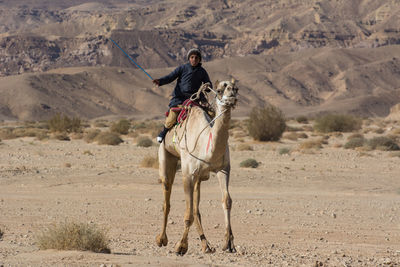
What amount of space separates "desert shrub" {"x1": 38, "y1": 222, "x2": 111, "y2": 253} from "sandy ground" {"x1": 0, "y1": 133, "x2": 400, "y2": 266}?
0.69ft

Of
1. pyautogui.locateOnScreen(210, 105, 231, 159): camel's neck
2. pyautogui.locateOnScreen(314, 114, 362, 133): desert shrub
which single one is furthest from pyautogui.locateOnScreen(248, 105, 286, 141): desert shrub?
pyautogui.locateOnScreen(210, 105, 231, 159): camel's neck

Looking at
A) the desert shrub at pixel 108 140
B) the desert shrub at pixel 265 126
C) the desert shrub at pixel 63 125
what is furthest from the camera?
the desert shrub at pixel 63 125

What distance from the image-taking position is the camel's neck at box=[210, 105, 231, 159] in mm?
8055

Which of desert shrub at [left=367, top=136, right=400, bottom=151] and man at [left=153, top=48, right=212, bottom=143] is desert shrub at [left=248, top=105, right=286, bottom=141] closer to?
desert shrub at [left=367, top=136, right=400, bottom=151]

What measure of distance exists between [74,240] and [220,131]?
8.22 ft

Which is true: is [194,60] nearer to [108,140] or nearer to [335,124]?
[108,140]

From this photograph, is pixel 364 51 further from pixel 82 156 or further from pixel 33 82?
pixel 82 156

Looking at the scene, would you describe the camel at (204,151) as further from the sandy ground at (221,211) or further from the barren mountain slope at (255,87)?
the barren mountain slope at (255,87)

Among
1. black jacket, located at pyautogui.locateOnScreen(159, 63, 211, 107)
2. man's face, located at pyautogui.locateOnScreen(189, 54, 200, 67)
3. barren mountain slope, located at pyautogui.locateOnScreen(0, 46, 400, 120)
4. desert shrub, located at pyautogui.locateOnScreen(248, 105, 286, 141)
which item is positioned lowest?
black jacket, located at pyautogui.locateOnScreen(159, 63, 211, 107)

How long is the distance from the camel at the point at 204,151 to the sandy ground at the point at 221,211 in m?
→ 0.45

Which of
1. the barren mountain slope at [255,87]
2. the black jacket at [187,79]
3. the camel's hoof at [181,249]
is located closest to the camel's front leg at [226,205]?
the camel's hoof at [181,249]

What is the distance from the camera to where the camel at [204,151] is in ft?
26.6

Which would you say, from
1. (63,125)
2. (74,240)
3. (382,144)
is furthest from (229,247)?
(63,125)

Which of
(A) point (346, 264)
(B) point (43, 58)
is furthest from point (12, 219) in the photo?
(B) point (43, 58)
